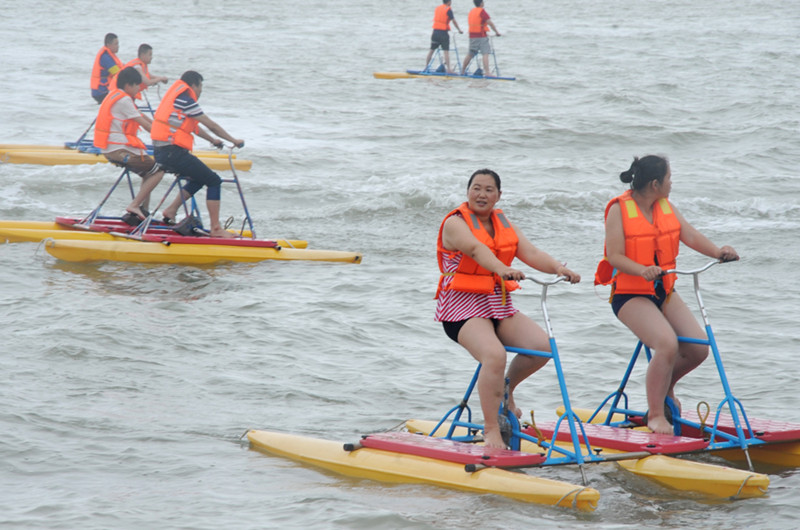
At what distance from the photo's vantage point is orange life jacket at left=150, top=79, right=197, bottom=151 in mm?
10688

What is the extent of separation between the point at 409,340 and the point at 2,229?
574 cm

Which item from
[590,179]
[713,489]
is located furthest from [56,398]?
[590,179]

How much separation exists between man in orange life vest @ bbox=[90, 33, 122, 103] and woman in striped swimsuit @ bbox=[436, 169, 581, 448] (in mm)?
12885

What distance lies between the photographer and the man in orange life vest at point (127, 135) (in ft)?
36.9

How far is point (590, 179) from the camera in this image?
1709cm

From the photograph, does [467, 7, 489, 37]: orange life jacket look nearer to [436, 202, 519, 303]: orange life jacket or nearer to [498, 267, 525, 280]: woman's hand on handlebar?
[436, 202, 519, 303]: orange life jacket

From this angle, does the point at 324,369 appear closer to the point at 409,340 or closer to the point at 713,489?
the point at 409,340

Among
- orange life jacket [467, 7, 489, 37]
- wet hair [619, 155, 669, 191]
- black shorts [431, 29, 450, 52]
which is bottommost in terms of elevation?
wet hair [619, 155, 669, 191]

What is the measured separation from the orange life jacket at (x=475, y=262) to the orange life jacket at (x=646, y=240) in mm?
684

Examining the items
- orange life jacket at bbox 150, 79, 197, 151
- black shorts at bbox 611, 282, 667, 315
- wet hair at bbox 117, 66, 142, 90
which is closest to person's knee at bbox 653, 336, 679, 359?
black shorts at bbox 611, 282, 667, 315

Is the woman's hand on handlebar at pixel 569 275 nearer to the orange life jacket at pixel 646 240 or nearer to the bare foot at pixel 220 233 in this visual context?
the orange life jacket at pixel 646 240

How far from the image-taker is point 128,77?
11250 mm

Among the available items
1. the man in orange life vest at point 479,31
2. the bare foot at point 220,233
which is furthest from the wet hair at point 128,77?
the man in orange life vest at point 479,31

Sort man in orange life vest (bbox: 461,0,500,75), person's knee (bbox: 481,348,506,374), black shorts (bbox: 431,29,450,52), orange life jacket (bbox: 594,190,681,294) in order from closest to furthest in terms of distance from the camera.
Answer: person's knee (bbox: 481,348,506,374) < orange life jacket (bbox: 594,190,681,294) < man in orange life vest (bbox: 461,0,500,75) < black shorts (bbox: 431,29,450,52)
